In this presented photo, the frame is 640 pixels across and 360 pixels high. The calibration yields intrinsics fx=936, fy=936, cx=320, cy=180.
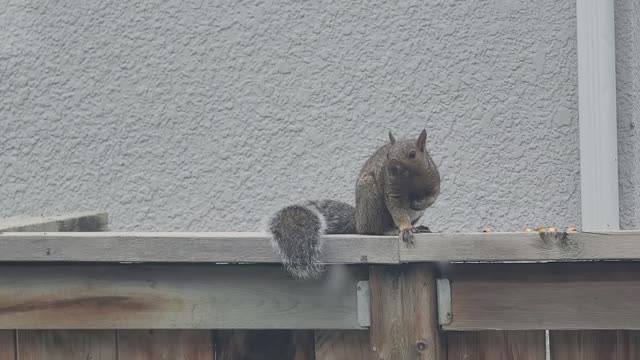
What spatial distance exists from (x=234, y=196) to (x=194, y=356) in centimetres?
171

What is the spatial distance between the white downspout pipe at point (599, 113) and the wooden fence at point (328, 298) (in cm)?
158

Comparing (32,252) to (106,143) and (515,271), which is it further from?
(106,143)

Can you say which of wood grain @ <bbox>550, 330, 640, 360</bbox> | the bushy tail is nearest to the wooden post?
the bushy tail

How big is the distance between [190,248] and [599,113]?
199 cm

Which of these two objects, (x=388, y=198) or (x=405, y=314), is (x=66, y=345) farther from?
(x=388, y=198)

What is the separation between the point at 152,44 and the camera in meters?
3.73

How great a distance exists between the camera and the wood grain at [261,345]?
6.55 ft

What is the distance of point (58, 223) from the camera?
2.65m

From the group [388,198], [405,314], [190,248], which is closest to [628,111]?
[388,198]

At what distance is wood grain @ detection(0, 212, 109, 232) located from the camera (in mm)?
2385

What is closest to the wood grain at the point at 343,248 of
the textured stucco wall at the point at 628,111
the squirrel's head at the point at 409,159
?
the squirrel's head at the point at 409,159

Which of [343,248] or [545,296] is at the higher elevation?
[343,248]

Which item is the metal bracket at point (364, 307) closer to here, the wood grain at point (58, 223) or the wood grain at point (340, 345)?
the wood grain at point (340, 345)

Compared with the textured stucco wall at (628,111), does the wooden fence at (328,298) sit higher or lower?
lower
